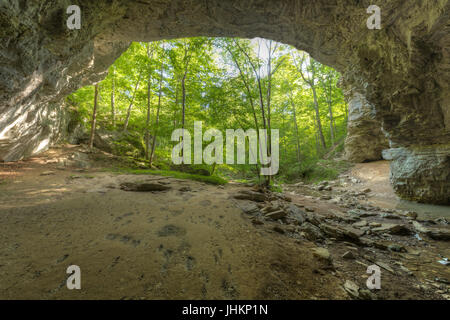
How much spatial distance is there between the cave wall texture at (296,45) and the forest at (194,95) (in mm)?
1936

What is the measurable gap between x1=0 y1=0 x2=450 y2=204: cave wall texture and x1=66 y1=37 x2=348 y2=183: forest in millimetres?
1936

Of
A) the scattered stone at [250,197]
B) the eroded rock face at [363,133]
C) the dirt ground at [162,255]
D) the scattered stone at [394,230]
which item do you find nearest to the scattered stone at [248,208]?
the dirt ground at [162,255]

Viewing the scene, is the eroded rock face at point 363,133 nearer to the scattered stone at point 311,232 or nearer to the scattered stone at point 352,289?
the scattered stone at point 311,232

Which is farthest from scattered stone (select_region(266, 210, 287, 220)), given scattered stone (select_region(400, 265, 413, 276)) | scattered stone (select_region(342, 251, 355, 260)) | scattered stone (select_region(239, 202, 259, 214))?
scattered stone (select_region(400, 265, 413, 276))

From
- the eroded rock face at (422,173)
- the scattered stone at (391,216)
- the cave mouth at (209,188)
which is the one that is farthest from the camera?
the eroded rock face at (422,173)

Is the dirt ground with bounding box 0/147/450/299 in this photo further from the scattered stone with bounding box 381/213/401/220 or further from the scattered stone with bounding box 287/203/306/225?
the scattered stone with bounding box 381/213/401/220

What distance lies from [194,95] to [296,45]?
553cm

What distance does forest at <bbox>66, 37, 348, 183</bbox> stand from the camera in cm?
873

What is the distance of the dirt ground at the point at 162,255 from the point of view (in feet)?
5.43

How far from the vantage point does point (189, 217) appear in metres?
3.21

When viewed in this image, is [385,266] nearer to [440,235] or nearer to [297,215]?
[297,215]

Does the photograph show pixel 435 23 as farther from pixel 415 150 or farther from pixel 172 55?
pixel 172 55
